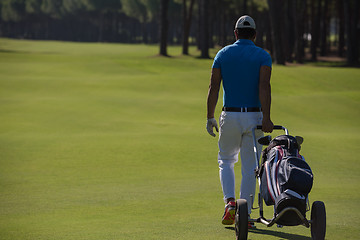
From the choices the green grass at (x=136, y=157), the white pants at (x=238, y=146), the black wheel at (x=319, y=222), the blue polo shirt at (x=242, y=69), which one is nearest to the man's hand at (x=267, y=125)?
the white pants at (x=238, y=146)

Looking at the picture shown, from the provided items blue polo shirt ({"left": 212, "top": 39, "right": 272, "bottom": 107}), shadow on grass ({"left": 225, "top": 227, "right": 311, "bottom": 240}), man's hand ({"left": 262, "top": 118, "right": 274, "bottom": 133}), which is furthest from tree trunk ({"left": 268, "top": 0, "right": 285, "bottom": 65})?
man's hand ({"left": 262, "top": 118, "right": 274, "bottom": 133})

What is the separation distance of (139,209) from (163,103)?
15.2m

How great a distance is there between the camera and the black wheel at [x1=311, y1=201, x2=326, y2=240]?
601cm

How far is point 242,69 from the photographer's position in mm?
7051

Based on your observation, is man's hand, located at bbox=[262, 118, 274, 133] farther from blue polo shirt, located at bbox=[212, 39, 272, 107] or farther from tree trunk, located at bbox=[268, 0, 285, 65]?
tree trunk, located at bbox=[268, 0, 285, 65]

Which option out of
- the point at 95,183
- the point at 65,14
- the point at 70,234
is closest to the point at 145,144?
the point at 95,183

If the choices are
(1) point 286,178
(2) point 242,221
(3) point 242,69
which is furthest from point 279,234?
(3) point 242,69

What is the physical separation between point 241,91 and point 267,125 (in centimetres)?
53

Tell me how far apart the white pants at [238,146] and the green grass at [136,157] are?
1.71 ft

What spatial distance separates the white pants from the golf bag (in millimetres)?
708

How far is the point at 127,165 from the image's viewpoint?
13117 mm

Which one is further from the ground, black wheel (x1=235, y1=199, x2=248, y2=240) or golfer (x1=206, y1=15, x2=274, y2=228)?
golfer (x1=206, y1=15, x2=274, y2=228)

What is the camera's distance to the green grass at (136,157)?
8.00 m

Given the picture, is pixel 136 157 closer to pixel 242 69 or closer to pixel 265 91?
pixel 242 69
